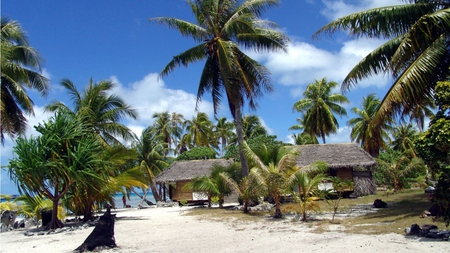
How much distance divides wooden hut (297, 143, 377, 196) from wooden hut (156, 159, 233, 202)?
6471 mm

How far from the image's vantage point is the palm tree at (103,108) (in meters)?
19.6

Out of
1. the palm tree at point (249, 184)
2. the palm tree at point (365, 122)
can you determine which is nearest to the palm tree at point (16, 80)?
the palm tree at point (249, 184)

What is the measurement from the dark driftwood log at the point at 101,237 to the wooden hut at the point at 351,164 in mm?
15737

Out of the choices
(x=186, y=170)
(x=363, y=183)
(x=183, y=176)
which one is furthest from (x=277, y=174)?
(x=186, y=170)

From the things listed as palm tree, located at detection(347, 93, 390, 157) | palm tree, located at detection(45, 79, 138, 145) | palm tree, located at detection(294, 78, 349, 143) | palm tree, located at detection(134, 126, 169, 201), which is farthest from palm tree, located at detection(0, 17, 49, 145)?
palm tree, located at detection(347, 93, 390, 157)

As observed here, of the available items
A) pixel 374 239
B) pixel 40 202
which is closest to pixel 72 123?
pixel 40 202

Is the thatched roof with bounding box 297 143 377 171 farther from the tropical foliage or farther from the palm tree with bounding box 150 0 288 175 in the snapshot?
the tropical foliage

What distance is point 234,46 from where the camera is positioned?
17.5 meters

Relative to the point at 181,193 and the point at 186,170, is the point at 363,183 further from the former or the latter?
the point at 181,193

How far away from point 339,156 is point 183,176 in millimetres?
10468

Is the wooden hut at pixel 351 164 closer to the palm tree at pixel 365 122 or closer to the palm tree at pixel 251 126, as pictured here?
the palm tree at pixel 365 122

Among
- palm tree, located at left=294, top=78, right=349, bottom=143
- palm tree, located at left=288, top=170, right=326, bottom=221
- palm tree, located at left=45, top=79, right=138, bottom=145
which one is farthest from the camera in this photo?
palm tree, located at left=294, top=78, right=349, bottom=143

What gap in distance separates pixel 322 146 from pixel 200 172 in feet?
28.2

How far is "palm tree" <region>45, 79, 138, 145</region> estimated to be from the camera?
19594 mm
